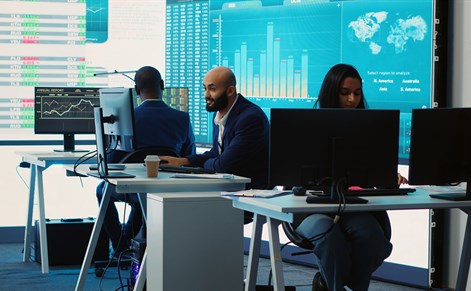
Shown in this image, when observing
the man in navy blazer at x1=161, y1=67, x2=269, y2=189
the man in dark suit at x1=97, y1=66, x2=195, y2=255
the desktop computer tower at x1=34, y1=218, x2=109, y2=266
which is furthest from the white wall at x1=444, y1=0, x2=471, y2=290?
the desktop computer tower at x1=34, y1=218, x2=109, y2=266

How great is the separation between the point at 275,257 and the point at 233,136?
52.5 inches

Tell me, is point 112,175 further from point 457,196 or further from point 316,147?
point 457,196

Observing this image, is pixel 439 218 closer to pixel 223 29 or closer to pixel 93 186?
pixel 223 29

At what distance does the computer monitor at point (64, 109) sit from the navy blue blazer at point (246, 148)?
6.28 ft

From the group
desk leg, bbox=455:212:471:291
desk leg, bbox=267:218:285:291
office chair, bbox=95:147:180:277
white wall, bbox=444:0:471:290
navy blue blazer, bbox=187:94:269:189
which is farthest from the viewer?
white wall, bbox=444:0:471:290

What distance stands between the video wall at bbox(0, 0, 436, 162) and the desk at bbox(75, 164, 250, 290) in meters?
1.80

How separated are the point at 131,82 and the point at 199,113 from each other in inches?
27.3

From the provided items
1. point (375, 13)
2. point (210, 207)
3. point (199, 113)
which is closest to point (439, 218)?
point (375, 13)

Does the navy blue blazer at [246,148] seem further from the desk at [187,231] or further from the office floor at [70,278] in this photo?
the office floor at [70,278]

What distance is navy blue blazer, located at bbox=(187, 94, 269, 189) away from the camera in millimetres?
4664

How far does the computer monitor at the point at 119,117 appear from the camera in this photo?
14.7 ft

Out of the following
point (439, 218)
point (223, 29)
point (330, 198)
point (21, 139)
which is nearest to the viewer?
point (330, 198)

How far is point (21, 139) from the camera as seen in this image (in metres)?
7.16

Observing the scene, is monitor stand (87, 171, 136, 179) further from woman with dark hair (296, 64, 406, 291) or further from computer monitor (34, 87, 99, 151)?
computer monitor (34, 87, 99, 151)
